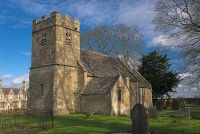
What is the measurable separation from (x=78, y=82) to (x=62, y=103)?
12.4 ft

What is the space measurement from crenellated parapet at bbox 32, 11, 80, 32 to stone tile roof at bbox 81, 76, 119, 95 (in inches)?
294

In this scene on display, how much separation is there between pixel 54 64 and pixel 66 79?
245 centimetres

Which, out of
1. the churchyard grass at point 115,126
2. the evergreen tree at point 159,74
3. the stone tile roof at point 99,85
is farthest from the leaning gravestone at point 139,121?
the evergreen tree at point 159,74

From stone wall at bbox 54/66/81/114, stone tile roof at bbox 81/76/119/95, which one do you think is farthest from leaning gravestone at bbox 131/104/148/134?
stone wall at bbox 54/66/81/114

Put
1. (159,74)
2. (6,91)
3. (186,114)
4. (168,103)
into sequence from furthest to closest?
(6,91) → (168,103) → (159,74) → (186,114)

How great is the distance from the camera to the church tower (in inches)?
1339

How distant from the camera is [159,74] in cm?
5075

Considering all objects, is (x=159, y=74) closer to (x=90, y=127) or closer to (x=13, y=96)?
(x=90, y=127)

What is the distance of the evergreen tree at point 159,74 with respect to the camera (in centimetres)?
5016

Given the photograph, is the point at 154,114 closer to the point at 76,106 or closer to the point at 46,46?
the point at 76,106

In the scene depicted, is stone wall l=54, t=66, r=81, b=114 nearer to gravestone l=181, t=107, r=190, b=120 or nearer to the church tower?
the church tower

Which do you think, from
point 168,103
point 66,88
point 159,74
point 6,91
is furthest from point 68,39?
point 6,91

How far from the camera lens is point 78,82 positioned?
119 ft

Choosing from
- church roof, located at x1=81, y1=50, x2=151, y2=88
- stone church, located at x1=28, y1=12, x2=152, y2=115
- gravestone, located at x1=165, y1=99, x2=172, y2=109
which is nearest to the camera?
stone church, located at x1=28, y1=12, x2=152, y2=115
